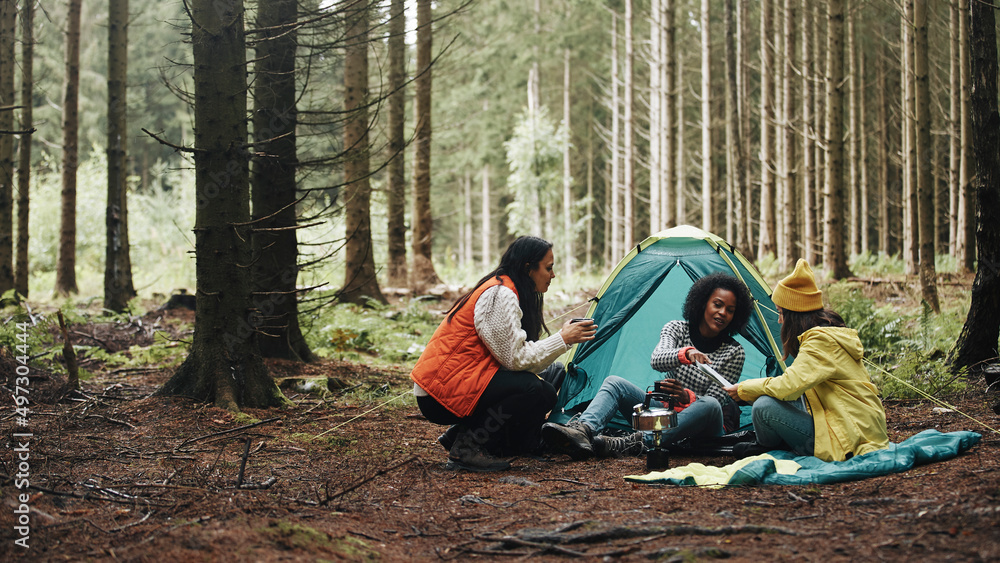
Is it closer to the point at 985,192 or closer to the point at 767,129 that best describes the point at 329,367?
the point at 985,192

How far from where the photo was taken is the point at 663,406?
4102mm

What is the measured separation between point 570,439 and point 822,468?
1294mm

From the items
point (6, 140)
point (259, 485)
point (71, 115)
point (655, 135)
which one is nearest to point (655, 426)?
point (259, 485)

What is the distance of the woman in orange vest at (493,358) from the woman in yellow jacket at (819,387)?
3.27 feet

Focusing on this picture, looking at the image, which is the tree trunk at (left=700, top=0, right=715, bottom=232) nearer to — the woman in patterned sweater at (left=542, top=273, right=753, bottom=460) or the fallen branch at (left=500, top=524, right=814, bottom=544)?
the woman in patterned sweater at (left=542, top=273, right=753, bottom=460)

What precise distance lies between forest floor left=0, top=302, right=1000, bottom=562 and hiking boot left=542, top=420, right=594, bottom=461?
0.30 ft

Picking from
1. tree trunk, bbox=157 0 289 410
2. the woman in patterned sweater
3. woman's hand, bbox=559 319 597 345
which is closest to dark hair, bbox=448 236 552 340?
woman's hand, bbox=559 319 597 345

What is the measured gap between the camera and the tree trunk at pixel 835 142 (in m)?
10.4

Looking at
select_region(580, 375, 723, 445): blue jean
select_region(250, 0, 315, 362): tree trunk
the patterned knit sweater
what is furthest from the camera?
select_region(250, 0, 315, 362): tree trunk

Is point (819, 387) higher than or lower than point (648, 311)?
lower

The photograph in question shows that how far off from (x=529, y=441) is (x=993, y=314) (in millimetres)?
3504

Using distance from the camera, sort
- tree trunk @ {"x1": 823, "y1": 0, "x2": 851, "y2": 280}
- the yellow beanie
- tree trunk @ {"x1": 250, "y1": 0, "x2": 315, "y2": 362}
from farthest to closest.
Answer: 1. tree trunk @ {"x1": 823, "y1": 0, "x2": 851, "y2": 280}
2. tree trunk @ {"x1": 250, "y1": 0, "x2": 315, "y2": 362}
3. the yellow beanie

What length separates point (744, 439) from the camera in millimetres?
4207

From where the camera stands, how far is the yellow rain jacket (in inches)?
133
